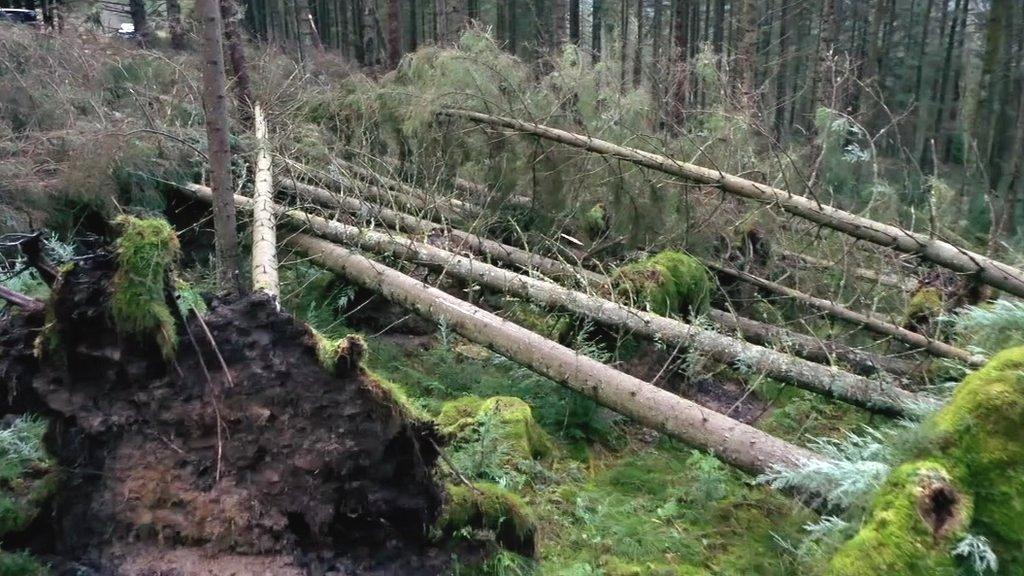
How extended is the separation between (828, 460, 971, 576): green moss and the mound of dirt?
1698 millimetres

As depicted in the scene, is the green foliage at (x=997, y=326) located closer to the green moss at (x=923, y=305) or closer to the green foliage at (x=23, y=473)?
the green moss at (x=923, y=305)

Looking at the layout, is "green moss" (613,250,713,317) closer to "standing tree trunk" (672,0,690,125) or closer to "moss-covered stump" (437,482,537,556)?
"standing tree trunk" (672,0,690,125)

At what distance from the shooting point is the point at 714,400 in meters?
6.86

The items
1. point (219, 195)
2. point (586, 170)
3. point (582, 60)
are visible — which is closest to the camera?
point (219, 195)

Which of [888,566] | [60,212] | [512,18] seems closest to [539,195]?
[60,212]

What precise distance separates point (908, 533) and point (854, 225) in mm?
3446

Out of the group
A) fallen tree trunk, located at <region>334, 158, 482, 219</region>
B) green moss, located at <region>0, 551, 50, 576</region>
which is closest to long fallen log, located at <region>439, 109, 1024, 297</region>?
fallen tree trunk, located at <region>334, 158, 482, 219</region>

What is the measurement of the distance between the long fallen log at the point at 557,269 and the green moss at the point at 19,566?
4.07m

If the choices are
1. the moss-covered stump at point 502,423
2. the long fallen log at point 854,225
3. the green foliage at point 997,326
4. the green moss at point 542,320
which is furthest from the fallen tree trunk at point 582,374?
the long fallen log at point 854,225

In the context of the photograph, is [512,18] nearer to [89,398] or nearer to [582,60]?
[582,60]

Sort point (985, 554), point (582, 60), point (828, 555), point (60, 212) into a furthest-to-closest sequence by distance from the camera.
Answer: point (582, 60) → point (60, 212) → point (828, 555) → point (985, 554)

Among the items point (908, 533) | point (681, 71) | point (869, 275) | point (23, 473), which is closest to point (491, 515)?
point (908, 533)

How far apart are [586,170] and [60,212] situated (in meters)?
4.86

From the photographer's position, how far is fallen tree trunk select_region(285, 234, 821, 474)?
4.23m
